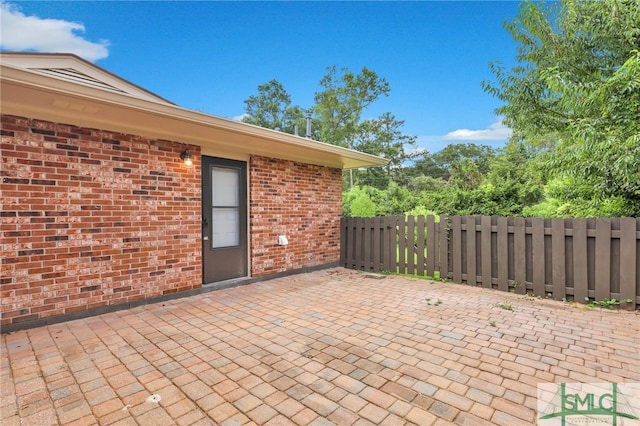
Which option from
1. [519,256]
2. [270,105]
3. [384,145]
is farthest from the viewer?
[270,105]

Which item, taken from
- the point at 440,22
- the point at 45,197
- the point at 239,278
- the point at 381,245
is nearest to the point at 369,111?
the point at 440,22

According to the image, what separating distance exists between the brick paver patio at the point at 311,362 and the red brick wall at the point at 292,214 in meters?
1.65

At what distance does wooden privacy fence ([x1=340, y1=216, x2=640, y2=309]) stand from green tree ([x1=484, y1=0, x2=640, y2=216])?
1.02 meters

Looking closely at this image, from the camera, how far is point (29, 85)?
8.54 ft

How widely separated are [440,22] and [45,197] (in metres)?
10.5

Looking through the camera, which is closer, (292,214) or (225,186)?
(225,186)

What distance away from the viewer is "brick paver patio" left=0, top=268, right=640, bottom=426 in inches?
70.9

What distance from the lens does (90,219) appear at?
3545 mm

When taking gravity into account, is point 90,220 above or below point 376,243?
above

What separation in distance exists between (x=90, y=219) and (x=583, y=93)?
6752 mm

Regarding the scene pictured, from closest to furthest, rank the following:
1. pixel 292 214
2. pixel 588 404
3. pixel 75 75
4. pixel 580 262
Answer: pixel 588 404, pixel 580 262, pixel 75 75, pixel 292 214

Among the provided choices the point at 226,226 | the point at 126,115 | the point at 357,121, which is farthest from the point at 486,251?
the point at 357,121

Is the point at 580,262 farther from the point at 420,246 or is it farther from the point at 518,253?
the point at 420,246

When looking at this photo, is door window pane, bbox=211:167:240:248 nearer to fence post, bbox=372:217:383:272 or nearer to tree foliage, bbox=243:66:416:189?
fence post, bbox=372:217:383:272
